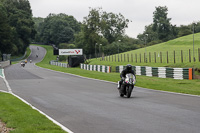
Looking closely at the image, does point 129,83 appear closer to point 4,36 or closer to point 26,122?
point 26,122

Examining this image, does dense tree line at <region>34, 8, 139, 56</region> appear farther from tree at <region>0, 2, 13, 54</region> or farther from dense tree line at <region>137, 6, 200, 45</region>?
tree at <region>0, 2, 13, 54</region>

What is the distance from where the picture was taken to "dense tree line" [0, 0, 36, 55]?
10213 centimetres

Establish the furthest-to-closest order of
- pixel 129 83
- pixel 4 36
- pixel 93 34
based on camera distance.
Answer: pixel 93 34 → pixel 4 36 → pixel 129 83

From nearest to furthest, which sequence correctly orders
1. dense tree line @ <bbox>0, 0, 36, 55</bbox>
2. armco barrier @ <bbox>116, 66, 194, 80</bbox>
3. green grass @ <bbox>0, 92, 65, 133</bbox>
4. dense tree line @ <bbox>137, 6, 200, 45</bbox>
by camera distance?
1. green grass @ <bbox>0, 92, 65, 133</bbox>
2. armco barrier @ <bbox>116, 66, 194, 80</bbox>
3. dense tree line @ <bbox>0, 0, 36, 55</bbox>
4. dense tree line @ <bbox>137, 6, 200, 45</bbox>

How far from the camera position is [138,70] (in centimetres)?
3625

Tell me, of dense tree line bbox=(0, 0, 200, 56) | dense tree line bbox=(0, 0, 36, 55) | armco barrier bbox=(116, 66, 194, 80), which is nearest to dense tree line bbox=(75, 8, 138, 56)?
dense tree line bbox=(0, 0, 200, 56)

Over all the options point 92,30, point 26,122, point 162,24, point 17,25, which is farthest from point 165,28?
point 26,122

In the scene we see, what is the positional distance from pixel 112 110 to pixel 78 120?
2094mm

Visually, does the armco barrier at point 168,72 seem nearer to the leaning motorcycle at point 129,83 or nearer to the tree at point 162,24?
the leaning motorcycle at point 129,83

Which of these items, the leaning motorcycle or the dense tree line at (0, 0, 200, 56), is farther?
the dense tree line at (0, 0, 200, 56)

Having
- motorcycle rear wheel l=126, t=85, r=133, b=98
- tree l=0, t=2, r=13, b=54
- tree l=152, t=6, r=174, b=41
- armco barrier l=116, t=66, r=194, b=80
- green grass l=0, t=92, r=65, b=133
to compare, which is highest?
tree l=152, t=6, r=174, b=41

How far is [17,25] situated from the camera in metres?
122

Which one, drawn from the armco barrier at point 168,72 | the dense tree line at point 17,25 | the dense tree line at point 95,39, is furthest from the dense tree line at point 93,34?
the armco barrier at point 168,72

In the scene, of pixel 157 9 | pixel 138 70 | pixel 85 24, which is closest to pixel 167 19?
pixel 157 9
